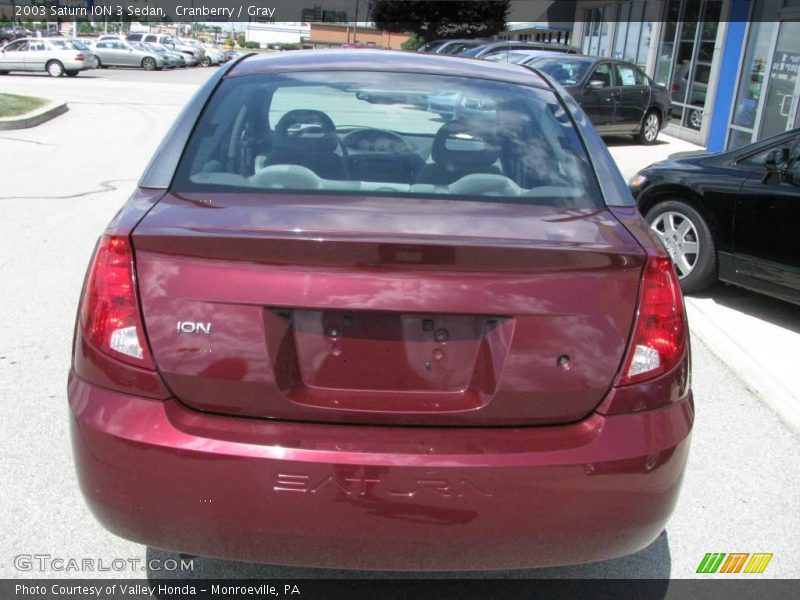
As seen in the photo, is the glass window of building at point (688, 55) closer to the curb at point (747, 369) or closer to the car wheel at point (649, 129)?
the car wheel at point (649, 129)

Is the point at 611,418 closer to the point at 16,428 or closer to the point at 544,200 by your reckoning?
the point at 544,200

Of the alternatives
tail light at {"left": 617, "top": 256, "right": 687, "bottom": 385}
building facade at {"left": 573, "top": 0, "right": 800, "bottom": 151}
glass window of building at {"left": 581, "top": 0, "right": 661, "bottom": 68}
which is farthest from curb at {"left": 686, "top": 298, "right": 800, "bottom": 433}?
glass window of building at {"left": 581, "top": 0, "right": 661, "bottom": 68}

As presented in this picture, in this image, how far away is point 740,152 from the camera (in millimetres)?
6145

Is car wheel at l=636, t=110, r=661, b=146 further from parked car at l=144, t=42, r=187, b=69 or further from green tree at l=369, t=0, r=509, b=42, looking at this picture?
green tree at l=369, t=0, r=509, b=42

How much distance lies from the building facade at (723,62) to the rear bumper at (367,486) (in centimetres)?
1174

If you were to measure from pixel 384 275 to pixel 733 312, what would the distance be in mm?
4636

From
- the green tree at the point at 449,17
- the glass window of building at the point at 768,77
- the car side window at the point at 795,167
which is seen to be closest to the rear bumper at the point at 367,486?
the car side window at the point at 795,167

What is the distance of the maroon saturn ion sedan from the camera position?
2080mm

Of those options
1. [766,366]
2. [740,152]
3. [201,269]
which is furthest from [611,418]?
[740,152]

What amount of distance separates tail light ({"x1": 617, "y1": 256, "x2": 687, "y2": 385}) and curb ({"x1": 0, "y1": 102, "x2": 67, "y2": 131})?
14332mm

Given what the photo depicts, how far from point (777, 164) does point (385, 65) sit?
347 cm

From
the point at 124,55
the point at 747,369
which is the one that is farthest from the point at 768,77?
the point at 124,55

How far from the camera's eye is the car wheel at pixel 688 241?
5.99 metres

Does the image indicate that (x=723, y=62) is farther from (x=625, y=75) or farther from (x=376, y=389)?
(x=376, y=389)
